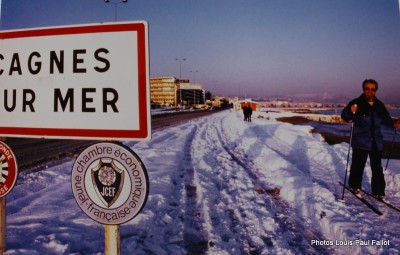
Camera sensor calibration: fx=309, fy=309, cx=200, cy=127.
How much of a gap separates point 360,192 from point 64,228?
5159 millimetres

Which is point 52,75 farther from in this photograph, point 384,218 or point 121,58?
point 384,218

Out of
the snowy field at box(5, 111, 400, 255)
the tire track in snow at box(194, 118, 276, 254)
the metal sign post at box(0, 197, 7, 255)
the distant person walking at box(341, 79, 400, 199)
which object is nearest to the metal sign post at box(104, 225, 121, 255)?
the metal sign post at box(0, 197, 7, 255)

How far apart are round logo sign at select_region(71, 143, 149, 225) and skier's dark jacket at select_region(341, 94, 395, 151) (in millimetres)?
5210

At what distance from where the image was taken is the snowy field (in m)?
3.59

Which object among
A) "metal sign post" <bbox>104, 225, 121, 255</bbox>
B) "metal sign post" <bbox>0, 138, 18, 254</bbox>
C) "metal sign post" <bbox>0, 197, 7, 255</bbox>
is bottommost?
"metal sign post" <bbox>0, 197, 7, 255</bbox>

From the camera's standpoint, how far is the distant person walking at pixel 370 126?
18.2 feet

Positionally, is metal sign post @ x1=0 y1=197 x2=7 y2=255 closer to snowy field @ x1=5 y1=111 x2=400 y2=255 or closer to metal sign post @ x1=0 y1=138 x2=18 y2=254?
metal sign post @ x1=0 y1=138 x2=18 y2=254

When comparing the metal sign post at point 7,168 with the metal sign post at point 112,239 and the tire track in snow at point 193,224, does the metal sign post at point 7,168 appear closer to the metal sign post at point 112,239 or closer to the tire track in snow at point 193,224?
the metal sign post at point 112,239

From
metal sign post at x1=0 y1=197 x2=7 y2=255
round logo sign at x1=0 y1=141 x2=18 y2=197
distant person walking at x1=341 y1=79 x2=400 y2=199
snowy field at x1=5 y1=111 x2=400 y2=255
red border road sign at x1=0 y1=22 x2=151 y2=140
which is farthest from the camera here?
distant person walking at x1=341 y1=79 x2=400 y2=199

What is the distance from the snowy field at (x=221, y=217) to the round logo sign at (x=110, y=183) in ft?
6.55

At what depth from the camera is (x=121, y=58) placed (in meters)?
1.74

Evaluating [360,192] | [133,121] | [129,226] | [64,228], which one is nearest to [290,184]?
[360,192]

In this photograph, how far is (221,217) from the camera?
180 inches

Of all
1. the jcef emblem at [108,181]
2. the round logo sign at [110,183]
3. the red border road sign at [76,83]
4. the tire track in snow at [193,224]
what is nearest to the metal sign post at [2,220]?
the red border road sign at [76,83]
